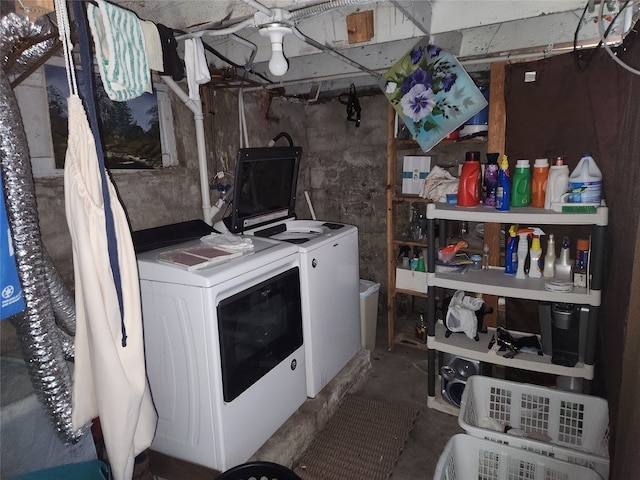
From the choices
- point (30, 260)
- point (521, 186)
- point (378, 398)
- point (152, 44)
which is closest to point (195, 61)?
point (152, 44)

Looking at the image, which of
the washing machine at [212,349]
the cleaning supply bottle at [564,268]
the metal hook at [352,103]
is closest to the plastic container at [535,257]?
the cleaning supply bottle at [564,268]

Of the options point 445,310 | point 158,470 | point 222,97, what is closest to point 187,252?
point 158,470

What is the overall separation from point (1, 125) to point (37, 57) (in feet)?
1.04

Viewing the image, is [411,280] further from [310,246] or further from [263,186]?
[263,186]

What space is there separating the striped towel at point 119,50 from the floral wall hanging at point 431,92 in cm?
158

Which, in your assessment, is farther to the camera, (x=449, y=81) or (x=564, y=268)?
(x=449, y=81)

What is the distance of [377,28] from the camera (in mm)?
2135

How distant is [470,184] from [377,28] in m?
1.03

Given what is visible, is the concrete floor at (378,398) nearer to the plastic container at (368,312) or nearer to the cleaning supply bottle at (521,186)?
the plastic container at (368,312)

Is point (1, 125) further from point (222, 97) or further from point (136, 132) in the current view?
point (222, 97)

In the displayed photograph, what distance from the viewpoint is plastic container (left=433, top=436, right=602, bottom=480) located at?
5.21 feet

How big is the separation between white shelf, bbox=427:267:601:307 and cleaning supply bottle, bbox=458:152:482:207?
0.44 meters

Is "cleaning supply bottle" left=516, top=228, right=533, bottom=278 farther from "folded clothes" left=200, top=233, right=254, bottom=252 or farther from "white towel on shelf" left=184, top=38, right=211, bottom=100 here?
"white towel on shelf" left=184, top=38, right=211, bottom=100

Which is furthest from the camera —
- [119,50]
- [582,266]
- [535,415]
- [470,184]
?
[470,184]
